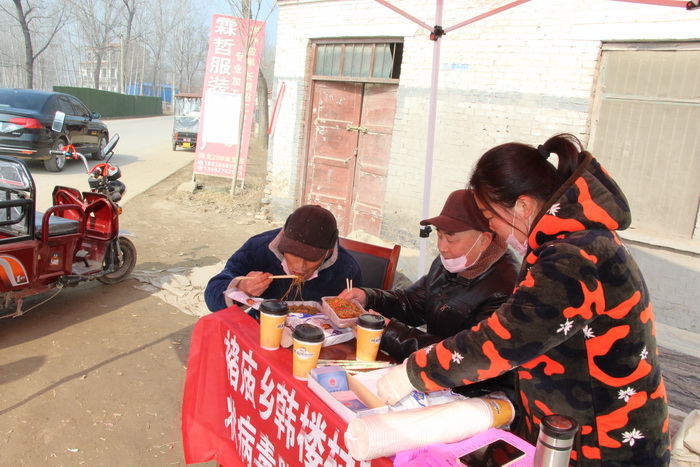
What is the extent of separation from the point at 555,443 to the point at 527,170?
2.38ft

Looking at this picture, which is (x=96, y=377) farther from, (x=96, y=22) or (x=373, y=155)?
(x=96, y=22)

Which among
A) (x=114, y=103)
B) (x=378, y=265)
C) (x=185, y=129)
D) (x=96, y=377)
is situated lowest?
(x=96, y=377)

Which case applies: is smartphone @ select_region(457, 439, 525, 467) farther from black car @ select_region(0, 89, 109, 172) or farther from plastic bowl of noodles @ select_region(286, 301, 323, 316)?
black car @ select_region(0, 89, 109, 172)

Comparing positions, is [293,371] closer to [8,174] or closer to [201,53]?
[8,174]

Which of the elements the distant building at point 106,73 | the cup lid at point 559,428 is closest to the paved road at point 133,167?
the cup lid at point 559,428

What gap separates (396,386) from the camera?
1440mm

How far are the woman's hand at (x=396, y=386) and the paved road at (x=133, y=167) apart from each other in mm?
7940

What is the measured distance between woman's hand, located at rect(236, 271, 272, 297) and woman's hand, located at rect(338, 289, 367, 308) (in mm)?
360

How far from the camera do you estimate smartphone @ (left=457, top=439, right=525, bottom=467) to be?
1.25 m

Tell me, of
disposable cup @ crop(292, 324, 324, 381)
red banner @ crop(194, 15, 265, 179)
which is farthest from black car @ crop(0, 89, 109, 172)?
disposable cup @ crop(292, 324, 324, 381)

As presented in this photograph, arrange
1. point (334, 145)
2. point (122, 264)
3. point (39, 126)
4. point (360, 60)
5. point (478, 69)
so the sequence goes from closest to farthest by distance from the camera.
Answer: point (122, 264) < point (478, 69) < point (360, 60) < point (334, 145) < point (39, 126)

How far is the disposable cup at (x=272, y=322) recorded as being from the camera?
182cm

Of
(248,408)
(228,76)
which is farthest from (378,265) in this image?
(228,76)

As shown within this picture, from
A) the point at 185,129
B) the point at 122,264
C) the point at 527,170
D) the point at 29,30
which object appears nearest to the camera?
the point at 527,170
